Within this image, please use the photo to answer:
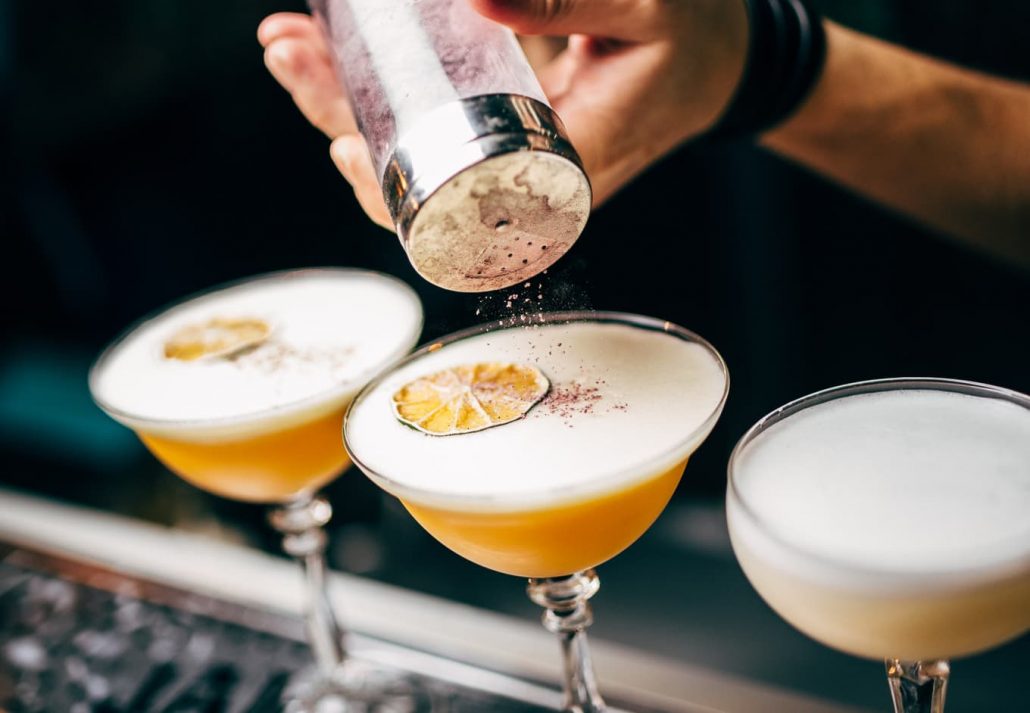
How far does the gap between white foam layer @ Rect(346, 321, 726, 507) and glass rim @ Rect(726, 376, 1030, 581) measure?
58 millimetres

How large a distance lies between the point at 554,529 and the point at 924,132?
3.33 ft

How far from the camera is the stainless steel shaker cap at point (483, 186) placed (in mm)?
789

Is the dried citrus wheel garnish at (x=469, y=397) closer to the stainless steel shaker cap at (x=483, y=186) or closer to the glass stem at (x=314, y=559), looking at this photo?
the stainless steel shaker cap at (x=483, y=186)

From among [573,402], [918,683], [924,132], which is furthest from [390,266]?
[918,683]

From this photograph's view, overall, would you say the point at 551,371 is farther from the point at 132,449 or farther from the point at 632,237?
the point at 132,449

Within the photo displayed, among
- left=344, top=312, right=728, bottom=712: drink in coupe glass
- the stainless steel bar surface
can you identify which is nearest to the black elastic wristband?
left=344, top=312, right=728, bottom=712: drink in coupe glass

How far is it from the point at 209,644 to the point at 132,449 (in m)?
1.47

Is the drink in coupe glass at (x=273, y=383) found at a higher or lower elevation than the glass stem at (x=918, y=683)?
higher

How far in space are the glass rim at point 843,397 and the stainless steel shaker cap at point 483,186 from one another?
10.6 inches

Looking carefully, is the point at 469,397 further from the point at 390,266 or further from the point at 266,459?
the point at 390,266

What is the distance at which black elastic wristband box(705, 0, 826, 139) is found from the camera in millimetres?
1294

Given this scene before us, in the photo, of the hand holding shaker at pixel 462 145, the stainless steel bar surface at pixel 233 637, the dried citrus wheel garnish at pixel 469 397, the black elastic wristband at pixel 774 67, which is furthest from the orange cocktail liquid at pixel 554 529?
the black elastic wristband at pixel 774 67

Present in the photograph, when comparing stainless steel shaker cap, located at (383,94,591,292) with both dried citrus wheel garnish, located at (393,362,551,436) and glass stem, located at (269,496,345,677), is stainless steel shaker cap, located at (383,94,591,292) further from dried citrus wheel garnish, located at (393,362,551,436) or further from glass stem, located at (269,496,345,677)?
glass stem, located at (269,496,345,677)

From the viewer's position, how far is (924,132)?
1.50 m
